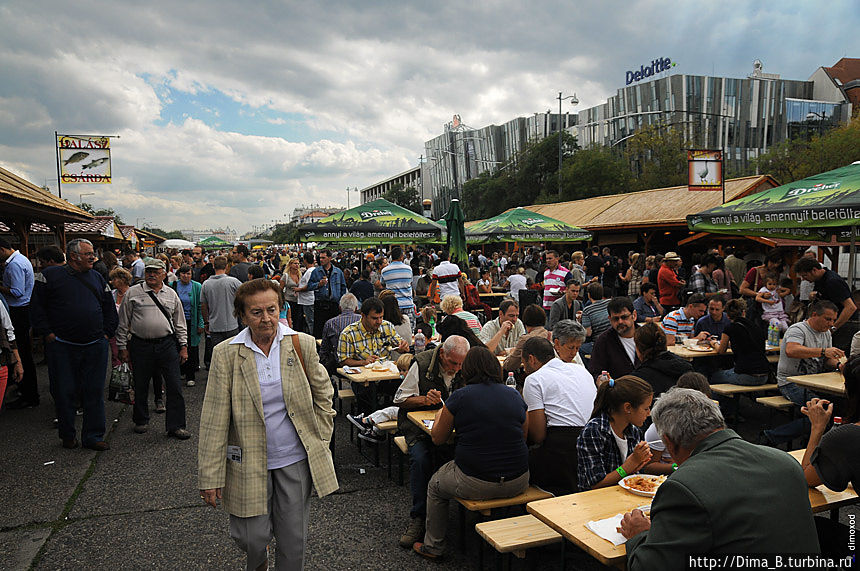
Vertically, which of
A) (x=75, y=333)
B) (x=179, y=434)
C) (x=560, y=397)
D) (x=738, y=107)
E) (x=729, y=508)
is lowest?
(x=179, y=434)

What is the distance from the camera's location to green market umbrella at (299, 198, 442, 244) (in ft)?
35.0

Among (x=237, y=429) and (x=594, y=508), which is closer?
(x=237, y=429)

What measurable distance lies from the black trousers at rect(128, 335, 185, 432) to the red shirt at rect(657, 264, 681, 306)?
802 cm

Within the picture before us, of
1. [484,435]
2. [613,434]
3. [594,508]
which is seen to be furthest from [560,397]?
[594,508]

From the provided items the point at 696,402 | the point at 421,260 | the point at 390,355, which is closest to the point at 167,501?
the point at 390,355

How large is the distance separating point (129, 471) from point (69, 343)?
4.65ft

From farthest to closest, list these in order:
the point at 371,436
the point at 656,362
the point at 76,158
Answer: the point at 76,158 → the point at 371,436 → the point at 656,362

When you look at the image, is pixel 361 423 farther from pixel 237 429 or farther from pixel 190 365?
pixel 190 365

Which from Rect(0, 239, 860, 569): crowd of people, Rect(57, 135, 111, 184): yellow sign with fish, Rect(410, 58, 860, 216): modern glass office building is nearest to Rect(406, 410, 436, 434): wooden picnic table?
Rect(0, 239, 860, 569): crowd of people

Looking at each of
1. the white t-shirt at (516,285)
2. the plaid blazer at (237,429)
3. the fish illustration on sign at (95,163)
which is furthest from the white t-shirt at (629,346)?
the fish illustration on sign at (95,163)

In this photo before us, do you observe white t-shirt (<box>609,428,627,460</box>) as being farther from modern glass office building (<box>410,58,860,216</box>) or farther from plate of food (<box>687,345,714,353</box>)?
modern glass office building (<box>410,58,860,216</box>)

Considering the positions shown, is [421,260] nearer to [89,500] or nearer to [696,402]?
[89,500]

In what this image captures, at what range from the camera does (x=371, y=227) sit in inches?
427

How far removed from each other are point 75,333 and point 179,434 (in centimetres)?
151
